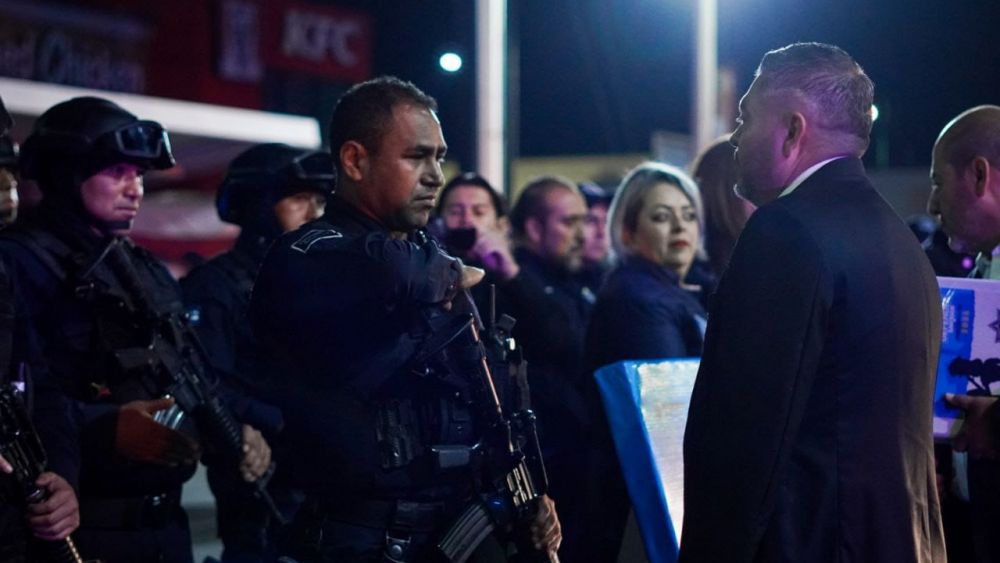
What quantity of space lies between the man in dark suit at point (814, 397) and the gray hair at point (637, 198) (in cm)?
241

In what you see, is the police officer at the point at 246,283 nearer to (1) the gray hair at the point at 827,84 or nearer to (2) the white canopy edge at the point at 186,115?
(1) the gray hair at the point at 827,84

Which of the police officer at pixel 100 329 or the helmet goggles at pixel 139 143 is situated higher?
the helmet goggles at pixel 139 143

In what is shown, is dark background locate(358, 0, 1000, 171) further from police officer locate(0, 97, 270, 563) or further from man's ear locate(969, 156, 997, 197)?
police officer locate(0, 97, 270, 563)

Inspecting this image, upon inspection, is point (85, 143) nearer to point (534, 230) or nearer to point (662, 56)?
point (534, 230)

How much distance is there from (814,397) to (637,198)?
105 inches

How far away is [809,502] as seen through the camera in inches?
119

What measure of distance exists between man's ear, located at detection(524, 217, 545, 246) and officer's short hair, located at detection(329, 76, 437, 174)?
3657 millimetres

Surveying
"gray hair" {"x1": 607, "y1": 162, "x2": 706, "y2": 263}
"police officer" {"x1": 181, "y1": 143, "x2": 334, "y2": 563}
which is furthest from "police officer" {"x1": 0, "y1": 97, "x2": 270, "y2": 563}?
"gray hair" {"x1": 607, "y1": 162, "x2": 706, "y2": 263}

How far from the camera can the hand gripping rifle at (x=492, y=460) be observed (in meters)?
3.42

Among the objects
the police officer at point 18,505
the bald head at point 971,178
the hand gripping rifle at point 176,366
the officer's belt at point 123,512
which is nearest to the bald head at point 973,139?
the bald head at point 971,178

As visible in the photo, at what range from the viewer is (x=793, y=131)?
3.26m

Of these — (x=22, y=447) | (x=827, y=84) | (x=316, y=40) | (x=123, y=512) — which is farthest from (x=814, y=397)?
(x=316, y=40)

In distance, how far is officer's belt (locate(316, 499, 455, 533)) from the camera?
3404mm

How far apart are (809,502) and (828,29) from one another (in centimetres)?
2688
